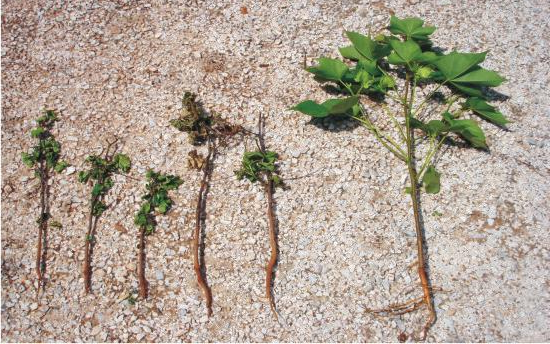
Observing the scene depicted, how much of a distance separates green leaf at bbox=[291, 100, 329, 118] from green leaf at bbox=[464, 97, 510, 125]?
2.67 feet

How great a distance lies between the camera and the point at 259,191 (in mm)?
2797

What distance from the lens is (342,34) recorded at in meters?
3.55

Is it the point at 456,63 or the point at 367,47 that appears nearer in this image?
the point at 456,63

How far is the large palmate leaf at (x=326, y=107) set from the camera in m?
A: 2.79

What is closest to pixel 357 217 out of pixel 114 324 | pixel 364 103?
pixel 364 103

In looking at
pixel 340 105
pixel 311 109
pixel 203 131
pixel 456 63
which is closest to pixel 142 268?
pixel 203 131

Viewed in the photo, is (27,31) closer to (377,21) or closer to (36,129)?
(36,129)

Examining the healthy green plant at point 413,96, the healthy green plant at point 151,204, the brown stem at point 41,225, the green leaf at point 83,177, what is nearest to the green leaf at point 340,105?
the healthy green plant at point 413,96

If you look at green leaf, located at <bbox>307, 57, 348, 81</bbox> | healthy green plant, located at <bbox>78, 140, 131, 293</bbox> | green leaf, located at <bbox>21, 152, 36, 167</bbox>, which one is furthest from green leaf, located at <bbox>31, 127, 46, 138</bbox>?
green leaf, located at <bbox>307, 57, 348, 81</bbox>

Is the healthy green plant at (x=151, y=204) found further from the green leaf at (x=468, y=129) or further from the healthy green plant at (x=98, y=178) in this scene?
the green leaf at (x=468, y=129)

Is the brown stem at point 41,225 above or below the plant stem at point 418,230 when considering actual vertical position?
below

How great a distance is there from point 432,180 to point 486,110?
575 mm

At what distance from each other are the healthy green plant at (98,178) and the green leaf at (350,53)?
141 cm

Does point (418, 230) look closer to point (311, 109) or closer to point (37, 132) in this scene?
point (311, 109)
